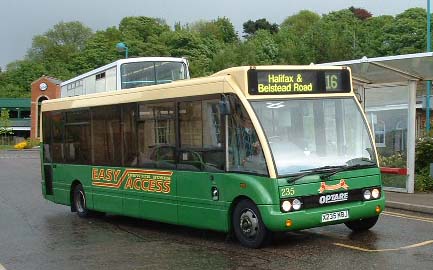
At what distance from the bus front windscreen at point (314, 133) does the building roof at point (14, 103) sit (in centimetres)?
10193

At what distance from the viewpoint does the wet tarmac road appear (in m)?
7.74

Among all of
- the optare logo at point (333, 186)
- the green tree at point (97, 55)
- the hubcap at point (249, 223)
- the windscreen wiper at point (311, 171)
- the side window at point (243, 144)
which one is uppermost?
the green tree at point (97, 55)

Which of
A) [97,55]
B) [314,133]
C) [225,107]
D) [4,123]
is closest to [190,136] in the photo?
[225,107]

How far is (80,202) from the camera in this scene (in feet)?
43.2

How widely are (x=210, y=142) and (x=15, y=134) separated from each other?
103 m

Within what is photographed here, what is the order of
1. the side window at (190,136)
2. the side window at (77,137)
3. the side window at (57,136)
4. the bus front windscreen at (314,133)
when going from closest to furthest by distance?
the bus front windscreen at (314,133), the side window at (190,136), the side window at (77,137), the side window at (57,136)

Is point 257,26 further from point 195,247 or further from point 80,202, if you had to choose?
point 195,247

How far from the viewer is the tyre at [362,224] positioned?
9.57 meters

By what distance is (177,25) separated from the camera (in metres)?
124

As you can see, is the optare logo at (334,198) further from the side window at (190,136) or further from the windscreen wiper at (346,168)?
the side window at (190,136)

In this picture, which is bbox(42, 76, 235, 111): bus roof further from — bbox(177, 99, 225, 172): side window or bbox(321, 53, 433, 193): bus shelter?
bbox(321, 53, 433, 193): bus shelter

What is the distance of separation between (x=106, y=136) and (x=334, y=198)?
5130 mm

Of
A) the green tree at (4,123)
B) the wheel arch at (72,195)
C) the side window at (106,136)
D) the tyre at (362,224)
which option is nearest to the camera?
the tyre at (362,224)

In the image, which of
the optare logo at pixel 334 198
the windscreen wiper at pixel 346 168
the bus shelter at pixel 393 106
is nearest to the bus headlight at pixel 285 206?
the optare logo at pixel 334 198
